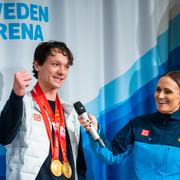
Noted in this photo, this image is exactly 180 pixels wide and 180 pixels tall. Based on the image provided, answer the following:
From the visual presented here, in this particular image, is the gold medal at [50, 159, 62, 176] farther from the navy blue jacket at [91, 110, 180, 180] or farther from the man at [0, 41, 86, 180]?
the navy blue jacket at [91, 110, 180, 180]

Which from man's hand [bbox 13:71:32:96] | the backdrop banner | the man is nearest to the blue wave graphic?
the backdrop banner

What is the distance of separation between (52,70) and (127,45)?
0.70m

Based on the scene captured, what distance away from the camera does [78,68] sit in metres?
2.27

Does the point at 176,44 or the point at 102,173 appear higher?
the point at 176,44

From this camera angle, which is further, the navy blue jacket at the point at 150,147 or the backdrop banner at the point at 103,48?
the backdrop banner at the point at 103,48

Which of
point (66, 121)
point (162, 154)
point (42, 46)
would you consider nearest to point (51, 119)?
point (66, 121)

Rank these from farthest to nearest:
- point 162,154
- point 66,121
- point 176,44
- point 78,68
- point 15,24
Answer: point 176,44, point 78,68, point 15,24, point 66,121, point 162,154

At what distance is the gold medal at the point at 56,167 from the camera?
5.89 ft

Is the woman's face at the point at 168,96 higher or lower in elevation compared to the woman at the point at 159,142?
higher

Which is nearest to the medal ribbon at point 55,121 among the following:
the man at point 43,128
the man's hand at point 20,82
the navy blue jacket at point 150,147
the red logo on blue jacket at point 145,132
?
the man at point 43,128

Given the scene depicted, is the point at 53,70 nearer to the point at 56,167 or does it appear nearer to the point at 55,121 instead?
the point at 55,121

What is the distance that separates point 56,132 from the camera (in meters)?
1.89

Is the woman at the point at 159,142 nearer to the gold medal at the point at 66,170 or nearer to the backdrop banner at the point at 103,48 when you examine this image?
the gold medal at the point at 66,170

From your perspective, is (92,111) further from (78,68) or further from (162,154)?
(162,154)
